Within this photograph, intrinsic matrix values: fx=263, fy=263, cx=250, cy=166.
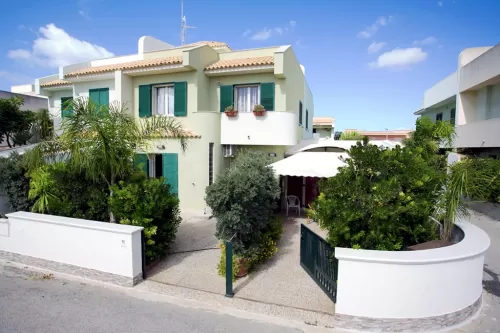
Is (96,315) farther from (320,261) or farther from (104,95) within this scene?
(104,95)

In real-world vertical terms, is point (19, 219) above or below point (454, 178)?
below

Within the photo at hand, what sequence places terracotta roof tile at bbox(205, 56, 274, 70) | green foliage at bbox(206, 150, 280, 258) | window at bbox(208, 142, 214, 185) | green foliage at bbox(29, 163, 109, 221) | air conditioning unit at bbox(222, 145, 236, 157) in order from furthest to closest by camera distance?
air conditioning unit at bbox(222, 145, 236, 157)
terracotta roof tile at bbox(205, 56, 274, 70)
window at bbox(208, 142, 214, 185)
green foliage at bbox(29, 163, 109, 221)
green foliage at bbox(206, 150, 280, 258)

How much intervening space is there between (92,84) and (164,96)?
7356mm

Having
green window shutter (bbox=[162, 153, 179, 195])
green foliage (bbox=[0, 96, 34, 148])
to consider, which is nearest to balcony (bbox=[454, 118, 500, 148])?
green window shutter (bbox=[162, 153, 179, 195])

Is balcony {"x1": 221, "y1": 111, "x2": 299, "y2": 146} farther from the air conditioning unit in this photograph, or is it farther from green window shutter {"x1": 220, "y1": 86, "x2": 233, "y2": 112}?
green window shutter {"x1": 220, "y1": 86, "x2": 233, "y2": 112}

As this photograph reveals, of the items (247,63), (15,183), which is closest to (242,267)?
(15,183)

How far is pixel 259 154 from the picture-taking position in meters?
14.0

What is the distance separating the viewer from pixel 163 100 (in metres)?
21.2

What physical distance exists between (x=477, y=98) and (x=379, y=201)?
87.6 ft

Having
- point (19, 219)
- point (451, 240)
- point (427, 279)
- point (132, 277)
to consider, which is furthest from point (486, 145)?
A: point (19, 219)

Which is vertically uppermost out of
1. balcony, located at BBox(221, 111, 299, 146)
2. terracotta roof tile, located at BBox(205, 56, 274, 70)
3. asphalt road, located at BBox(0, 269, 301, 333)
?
terracotta roof tile, located at BBox(205, 56, 274, 70)

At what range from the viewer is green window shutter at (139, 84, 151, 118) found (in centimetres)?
2084

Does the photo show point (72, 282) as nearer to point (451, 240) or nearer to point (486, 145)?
point (451, 240)

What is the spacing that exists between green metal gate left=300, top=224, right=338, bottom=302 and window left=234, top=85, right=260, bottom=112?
1243 centimetres
